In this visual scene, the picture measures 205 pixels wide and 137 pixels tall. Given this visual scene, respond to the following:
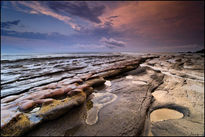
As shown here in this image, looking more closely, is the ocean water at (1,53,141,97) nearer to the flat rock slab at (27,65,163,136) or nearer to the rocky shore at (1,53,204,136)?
the rocky shore at (1,53,204,136)

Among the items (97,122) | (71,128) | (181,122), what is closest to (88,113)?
(97,122)

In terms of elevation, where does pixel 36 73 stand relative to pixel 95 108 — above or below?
below

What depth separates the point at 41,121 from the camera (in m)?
1.67

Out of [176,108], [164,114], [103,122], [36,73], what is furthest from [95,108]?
[36,73]

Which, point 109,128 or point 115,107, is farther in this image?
point 115,107

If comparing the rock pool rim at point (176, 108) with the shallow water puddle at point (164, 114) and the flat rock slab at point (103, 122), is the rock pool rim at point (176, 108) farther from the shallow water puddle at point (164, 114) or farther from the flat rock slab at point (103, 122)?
the flat rock slab at point (103, 122)

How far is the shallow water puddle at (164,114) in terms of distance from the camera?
190cm

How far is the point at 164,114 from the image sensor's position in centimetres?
207

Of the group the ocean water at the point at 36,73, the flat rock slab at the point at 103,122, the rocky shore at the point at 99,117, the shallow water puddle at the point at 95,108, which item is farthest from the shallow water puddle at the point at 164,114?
the ocean water at the point at 36,73

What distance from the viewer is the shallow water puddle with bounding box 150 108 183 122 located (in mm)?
1904

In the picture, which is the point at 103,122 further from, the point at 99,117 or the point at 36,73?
the point at 36,73

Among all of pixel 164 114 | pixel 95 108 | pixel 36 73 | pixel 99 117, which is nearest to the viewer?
pixel 99 117

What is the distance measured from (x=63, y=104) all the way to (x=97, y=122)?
34.9 inches

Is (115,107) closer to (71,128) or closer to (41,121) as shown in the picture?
(71,128)
